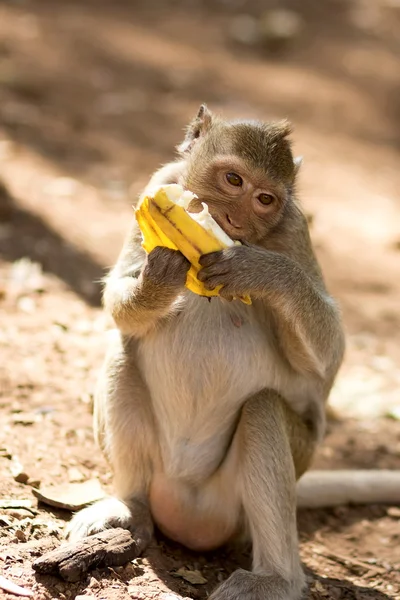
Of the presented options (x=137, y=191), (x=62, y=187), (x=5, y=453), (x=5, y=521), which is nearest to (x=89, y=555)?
(x=5, y=521)

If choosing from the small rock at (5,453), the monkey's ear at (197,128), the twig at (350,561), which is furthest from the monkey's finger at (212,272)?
the twig at (350,561)

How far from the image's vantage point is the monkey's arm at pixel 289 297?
4754 millimetres

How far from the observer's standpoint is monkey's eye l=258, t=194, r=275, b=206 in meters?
4.96

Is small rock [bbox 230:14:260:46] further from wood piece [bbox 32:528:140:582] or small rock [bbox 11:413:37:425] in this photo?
wood piece [bbox 32:528:140:582]

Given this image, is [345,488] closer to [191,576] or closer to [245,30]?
[191,576]

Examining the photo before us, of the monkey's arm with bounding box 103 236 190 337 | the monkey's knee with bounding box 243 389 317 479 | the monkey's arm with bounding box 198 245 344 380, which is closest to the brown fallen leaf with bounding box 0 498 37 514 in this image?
the monkey's arm with bounding box 103 236 190 337

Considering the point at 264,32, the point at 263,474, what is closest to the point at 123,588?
the point at 263,474

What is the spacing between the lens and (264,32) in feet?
54.1

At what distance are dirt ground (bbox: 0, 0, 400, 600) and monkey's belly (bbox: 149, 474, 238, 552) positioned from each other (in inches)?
5.2

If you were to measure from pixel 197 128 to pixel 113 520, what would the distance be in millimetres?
2236

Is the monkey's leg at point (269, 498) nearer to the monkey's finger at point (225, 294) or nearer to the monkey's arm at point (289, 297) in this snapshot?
the monkey's arm at point (289, 297)

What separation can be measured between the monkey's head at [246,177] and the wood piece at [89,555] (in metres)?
1.70

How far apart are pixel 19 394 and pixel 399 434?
306cm

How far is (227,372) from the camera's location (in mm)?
5281
